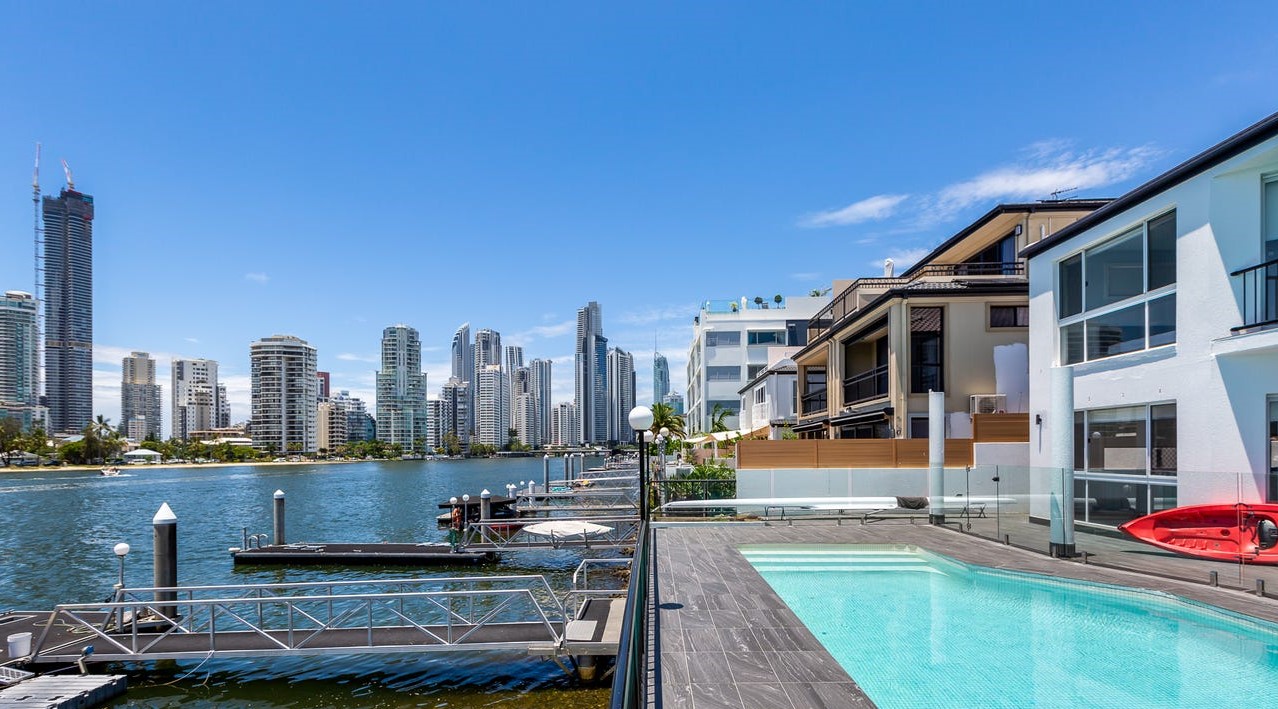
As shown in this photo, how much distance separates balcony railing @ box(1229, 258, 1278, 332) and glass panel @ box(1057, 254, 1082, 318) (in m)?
3.87

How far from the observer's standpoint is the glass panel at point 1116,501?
11.8 meters

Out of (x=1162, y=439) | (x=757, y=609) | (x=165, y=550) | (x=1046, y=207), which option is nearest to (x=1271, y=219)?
(x=1162, y=439)

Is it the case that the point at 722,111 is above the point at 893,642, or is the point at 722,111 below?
above

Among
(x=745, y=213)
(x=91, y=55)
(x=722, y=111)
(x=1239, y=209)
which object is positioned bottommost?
(x=1239, y=209)

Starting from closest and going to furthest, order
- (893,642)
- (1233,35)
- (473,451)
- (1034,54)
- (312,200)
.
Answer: (893,642), (1233,35), (1034,54), (312,200), (473,451)

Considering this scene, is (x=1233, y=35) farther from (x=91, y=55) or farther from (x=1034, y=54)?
(x=91, y=55)

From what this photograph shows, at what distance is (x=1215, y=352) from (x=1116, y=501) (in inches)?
126

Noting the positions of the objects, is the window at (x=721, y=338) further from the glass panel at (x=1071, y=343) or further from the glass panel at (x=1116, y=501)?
the glass panel at (x=1116, y=501)

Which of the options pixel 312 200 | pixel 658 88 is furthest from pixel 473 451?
pixel 658 88

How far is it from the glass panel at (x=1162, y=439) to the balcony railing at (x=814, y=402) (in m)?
17.8

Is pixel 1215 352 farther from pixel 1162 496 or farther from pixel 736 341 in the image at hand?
pixel 736 341

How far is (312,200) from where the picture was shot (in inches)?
1155

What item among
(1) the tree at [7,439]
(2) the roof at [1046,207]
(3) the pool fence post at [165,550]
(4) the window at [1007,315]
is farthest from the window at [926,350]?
(1) the tree at [7,439]

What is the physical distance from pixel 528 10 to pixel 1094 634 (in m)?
15.8
